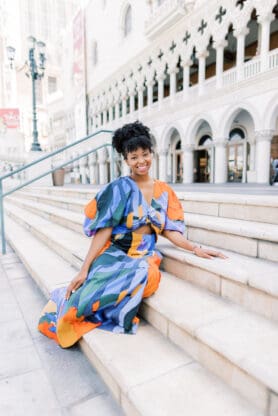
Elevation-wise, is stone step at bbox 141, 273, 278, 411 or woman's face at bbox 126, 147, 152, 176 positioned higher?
woman's face at bbox 126, 147, 152, 176

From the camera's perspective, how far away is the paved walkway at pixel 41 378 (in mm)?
1226

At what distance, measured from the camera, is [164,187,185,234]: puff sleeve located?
74.8 inches

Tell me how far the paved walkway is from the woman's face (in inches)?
47.3

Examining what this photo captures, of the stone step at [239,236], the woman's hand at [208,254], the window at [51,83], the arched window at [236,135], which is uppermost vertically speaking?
the window at [51,83]

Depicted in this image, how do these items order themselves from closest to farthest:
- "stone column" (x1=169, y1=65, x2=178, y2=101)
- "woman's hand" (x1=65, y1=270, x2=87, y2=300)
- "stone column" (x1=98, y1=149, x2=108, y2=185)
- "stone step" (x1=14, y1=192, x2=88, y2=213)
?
"woman's hand" (x1=65, y1=270, x2=87, y2=300)
"stone step" (x1=14, y1=192, x2=88, y2=213)
"stone column" (x1=169, y1=65, x2=178, y2=101)
"stone column" (x1=98, y1=149, x2=108, y2=185)

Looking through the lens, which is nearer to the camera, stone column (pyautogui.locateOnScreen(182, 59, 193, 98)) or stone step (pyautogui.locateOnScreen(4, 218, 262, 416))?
stone step (pyautogui.locateOnScreen(4, 218, 262, 416))

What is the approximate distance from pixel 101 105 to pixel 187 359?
2377cm

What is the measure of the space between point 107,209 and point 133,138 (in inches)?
19.4

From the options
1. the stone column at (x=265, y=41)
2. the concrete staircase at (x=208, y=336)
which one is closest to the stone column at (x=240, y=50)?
the stone column at (x=265, y=41)

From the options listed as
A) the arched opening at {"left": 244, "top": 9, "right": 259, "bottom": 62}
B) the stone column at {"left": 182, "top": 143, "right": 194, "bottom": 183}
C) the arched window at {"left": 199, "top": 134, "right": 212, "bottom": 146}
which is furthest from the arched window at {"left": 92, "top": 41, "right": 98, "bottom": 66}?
the stone column at {"left": 182, "top": 143, "right": 194, "bottom": 183}

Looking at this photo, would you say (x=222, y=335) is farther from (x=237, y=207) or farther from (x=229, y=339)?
(x=237, y=207)

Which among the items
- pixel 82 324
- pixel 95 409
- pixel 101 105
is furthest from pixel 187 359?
pixel 101 105

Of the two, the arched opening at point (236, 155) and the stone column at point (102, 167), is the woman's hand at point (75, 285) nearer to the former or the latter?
the arched opening at point (236, 155)

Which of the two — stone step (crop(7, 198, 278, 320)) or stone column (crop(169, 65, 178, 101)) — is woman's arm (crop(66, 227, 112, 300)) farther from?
stone column (crop(169, 65, 178, 101))
